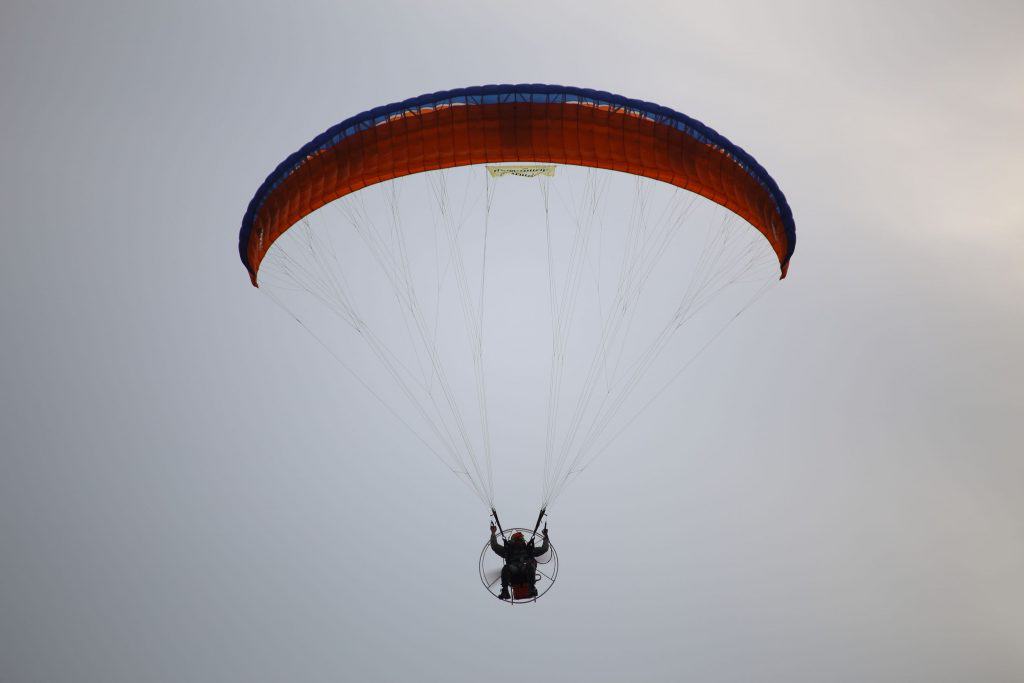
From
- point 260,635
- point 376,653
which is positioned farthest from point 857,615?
point 260,635

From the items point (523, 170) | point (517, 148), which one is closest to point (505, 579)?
point (523, 170)

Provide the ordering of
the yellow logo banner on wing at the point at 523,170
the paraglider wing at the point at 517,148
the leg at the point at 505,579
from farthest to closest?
the yellow logo banner on wing at the point at 523,170
the leg at the point at 505,579
the paraglider wing at the point at 517,148

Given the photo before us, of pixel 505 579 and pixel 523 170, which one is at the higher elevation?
pixel 523 170

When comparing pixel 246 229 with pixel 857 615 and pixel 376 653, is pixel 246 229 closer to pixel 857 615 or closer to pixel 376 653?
pixel 376 653

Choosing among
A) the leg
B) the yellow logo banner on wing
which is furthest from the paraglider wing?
the leg

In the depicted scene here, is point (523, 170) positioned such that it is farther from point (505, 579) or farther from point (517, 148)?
point (505, 579)

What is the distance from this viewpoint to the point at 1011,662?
54.2m

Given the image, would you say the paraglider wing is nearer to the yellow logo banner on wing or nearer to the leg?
the yellow logo banner on wing

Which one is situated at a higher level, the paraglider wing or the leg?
the paraglider wing

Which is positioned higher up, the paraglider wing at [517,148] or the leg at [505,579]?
the paraglider wing at [517,148]

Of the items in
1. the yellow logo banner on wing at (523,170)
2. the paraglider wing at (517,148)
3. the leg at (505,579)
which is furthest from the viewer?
the yellow logo banner on wing at (523,170)

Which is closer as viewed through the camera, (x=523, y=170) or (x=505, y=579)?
(x=505, y=579)

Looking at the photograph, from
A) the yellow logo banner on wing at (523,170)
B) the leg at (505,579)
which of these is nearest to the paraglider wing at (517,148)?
the yellow logo banner on wing at (523,170)

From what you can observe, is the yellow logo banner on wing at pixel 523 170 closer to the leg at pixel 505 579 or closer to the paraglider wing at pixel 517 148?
the paraglider wing at pixel 517 148
